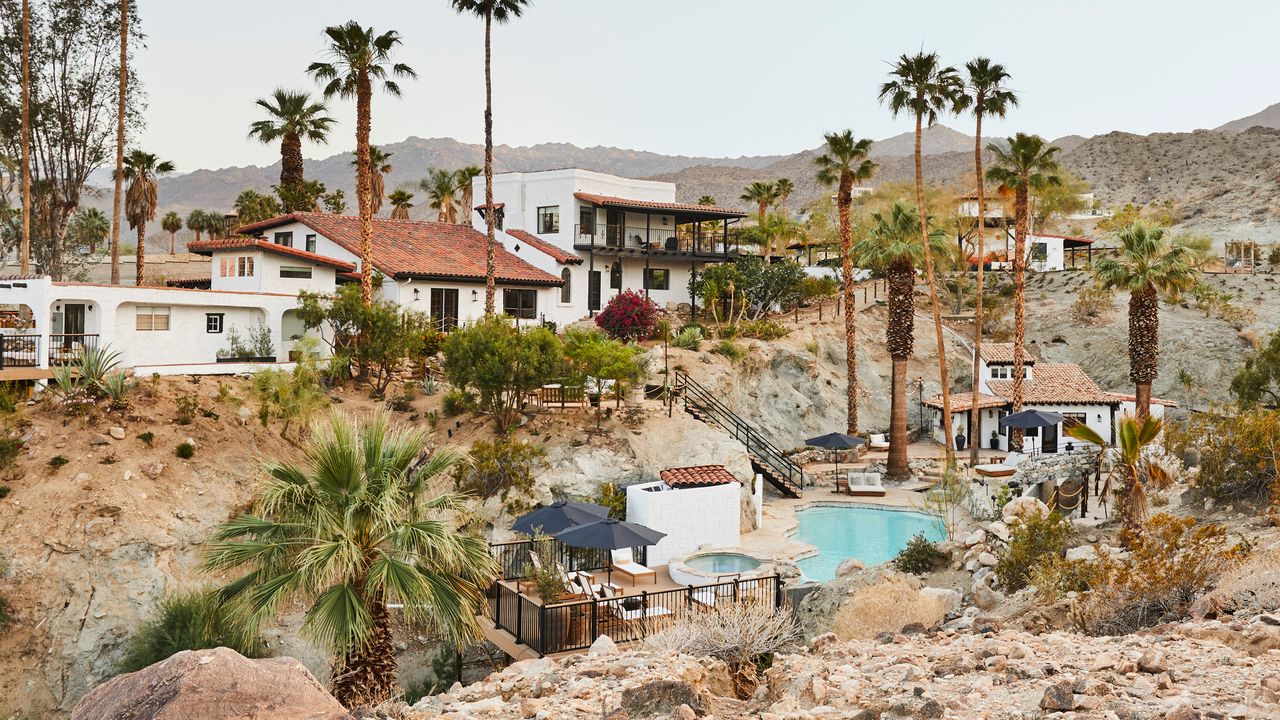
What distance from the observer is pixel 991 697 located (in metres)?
8.23

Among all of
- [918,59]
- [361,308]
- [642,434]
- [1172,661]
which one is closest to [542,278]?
[361,308]

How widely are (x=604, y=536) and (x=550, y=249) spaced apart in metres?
30.2

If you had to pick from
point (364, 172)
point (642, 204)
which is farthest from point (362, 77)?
point (642, 204)

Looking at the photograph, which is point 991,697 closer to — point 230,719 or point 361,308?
point 230,719

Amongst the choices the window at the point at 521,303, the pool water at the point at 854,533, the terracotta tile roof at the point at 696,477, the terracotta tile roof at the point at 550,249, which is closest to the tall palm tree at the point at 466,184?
the terracotta tile roof at the point at 550,249

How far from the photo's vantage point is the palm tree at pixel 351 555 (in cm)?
1174

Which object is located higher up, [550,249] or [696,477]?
[550,249]

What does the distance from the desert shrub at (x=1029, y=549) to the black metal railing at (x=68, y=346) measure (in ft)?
89.3

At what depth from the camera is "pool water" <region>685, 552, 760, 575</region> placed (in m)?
22.5

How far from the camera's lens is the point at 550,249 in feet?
157

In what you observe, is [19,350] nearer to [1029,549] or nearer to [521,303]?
[521,303]

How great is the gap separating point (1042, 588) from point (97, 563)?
22096 millimetres

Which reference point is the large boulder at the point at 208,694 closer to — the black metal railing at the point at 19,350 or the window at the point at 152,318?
the black metal railing at the point at 19,350

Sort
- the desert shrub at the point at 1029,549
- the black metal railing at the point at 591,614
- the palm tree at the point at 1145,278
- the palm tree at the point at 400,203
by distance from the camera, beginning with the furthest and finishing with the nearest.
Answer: the palm tree at the point at 400,203 → the palm tree at the point at 1145,278 → the desert shrub at the point at 1029,549 → the black metal railing at the point at 591,614
